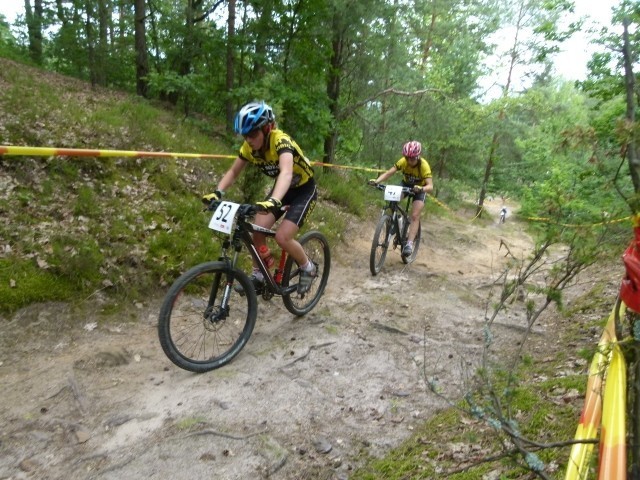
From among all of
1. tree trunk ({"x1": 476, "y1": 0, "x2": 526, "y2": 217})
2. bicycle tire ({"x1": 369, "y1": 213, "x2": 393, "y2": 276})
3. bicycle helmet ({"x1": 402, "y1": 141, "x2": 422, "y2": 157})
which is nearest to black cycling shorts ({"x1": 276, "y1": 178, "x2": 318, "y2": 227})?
bicycle tire ({"x1": 369, "y1": 213, "x2": 393, "y2": 276})

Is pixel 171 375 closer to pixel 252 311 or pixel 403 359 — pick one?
pixel 252 311

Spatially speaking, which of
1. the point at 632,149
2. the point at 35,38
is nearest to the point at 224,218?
the point at 632,149

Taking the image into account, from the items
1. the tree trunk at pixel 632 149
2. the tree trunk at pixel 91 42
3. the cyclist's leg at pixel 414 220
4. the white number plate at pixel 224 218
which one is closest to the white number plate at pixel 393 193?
the cyclist's leg at pixel 414 220

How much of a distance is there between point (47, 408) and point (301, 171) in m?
2.92

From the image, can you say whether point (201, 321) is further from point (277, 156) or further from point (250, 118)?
point (250, 118)

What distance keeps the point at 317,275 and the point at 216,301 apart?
1.44 meters

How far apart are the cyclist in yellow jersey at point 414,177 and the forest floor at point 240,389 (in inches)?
77.0

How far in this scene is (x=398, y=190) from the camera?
6.79 m

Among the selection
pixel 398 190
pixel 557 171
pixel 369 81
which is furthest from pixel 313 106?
pixel 557 171

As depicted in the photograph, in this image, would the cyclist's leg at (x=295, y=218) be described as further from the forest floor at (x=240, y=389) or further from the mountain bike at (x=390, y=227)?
the mountain bike at (x=390, y=227)

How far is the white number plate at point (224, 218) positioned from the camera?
363 centimetres

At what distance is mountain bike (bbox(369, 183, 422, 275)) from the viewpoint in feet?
22.3

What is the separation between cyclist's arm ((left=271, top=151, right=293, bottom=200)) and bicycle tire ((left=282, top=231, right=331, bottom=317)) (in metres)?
1.03

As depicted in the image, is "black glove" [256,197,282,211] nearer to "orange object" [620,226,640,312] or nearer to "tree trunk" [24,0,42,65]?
"orange object" [620,226,640,312]
